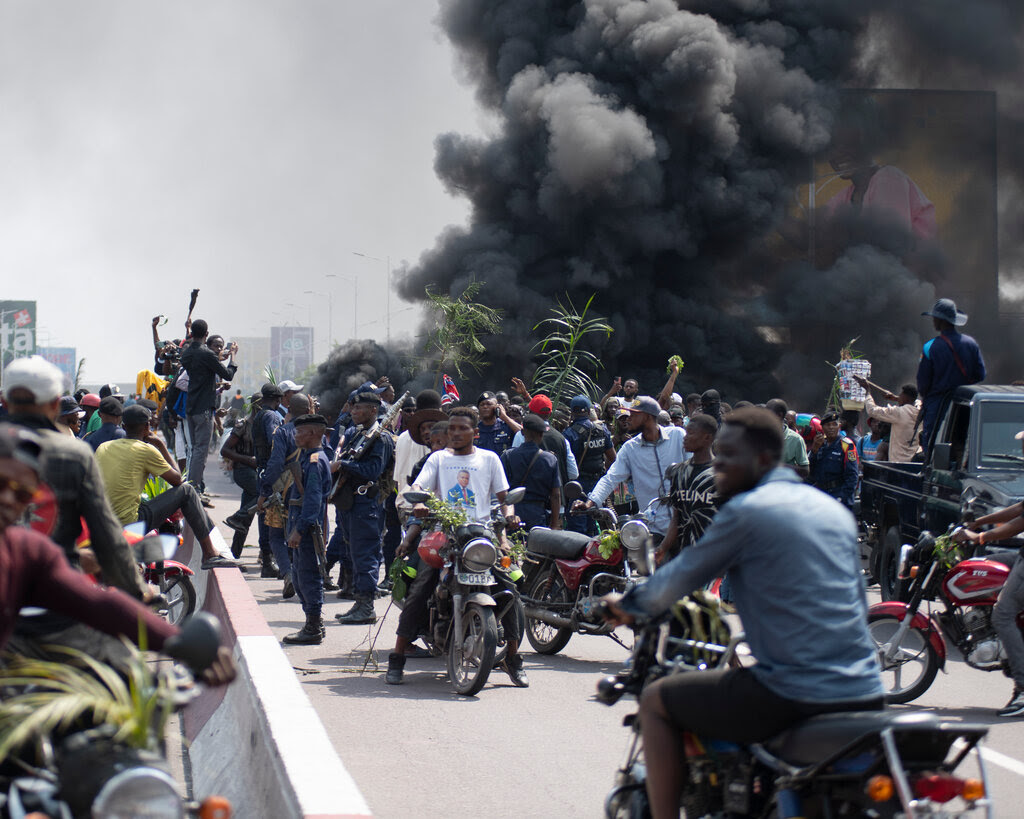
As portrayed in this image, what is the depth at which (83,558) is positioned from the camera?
4801mm

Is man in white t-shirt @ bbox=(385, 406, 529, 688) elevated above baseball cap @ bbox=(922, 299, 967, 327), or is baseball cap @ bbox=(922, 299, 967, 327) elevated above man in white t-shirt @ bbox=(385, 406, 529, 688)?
baseball cap @ bbox=(922, 299, 967, 327)

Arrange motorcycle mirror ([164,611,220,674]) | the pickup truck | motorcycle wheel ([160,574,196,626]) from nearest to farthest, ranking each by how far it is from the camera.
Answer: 1. motorcycle mirror ([164,611,220,674])
2. motorcycle wheel ([160,574,196,626])
3. the pickup truck

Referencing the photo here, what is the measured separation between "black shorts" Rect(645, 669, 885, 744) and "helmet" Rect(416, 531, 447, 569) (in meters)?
4.28

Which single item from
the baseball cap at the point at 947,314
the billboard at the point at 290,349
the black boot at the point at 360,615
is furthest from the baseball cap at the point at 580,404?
the billboard at the point at 290,349

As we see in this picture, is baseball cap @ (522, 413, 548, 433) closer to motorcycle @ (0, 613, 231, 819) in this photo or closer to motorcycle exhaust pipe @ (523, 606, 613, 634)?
motorcycle exhaust pipe @ (523, 606, 613, 634)

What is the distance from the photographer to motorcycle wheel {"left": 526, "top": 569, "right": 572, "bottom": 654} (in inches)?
352

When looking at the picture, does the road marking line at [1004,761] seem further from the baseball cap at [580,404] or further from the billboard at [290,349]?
the billboard at [290,349]

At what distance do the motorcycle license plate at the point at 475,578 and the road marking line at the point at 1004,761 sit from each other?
287cm

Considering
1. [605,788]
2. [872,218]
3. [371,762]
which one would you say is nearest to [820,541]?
[605,788]

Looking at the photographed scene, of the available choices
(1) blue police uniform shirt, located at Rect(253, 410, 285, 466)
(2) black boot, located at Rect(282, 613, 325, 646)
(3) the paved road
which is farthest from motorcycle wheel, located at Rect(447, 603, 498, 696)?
(1) blue police uniform shirt, located at Rect(253, 410, 285, 466)

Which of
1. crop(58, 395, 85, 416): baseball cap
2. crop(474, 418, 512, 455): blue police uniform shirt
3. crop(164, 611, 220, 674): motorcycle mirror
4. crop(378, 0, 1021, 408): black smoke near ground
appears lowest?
crop(474, 418, 512, 455): blue police uniform shirt

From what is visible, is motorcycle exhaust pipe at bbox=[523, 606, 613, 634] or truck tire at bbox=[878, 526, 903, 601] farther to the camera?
truck tire at bbox=[878, 526, 903, 601]

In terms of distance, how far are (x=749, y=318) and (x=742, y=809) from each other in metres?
34.2

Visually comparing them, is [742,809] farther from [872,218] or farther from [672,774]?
[872,218]
